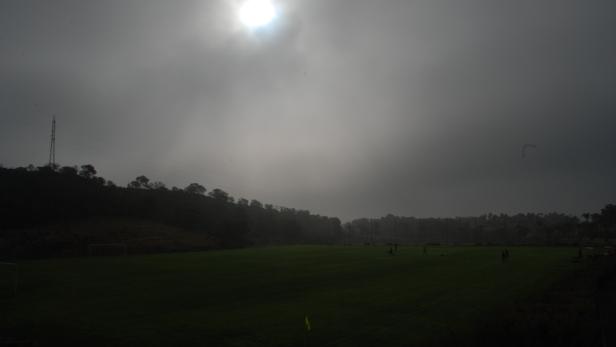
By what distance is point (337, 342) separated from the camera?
1922 cm

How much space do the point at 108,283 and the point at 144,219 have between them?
98.0 metres

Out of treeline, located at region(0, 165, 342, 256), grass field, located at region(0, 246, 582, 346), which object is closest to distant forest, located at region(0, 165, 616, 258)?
treeline, located at region(0, 165, 342, 256)

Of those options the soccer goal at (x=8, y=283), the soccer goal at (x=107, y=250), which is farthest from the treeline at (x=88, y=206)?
the soccer goal at (x=8, y=283)

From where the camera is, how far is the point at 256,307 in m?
27.4

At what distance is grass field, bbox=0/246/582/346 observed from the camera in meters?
20.2

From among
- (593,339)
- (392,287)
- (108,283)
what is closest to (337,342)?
(593,339)

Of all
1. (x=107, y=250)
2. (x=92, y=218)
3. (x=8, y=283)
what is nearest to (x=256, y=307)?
(x=8, y=283)

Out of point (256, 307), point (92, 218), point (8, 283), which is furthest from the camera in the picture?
point (92, 218)

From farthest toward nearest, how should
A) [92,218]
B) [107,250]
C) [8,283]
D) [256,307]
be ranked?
[92,218] → [107,250] → [8,283] → [256,307]

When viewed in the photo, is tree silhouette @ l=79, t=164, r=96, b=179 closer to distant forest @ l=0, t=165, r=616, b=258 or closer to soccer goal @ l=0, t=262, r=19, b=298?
distant forest @ l=0, t=165, r=616, b=258

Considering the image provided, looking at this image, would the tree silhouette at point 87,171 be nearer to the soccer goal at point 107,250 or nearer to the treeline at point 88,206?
the treeline at point 88,206

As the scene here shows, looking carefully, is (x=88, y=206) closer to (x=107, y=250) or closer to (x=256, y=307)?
(x=107, y=250)

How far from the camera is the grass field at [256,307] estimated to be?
20150 mm

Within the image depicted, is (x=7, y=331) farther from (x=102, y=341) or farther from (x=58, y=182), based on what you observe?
(x=58, y=182)
